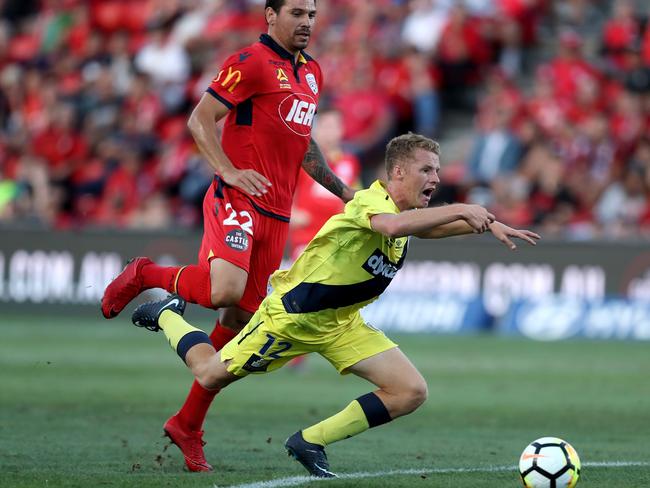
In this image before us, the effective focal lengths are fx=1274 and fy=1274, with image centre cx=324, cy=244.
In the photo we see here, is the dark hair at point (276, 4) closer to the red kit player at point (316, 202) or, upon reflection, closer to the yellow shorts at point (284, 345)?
the yellow shorts at point (284, 345)

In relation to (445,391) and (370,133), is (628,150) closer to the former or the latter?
(370,133)

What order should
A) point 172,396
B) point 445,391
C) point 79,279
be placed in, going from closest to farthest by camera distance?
1. point 172,396
2. point 445,391
3. point 79,279

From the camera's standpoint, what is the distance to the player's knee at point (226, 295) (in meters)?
7.38

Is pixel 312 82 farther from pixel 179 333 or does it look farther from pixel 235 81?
pixel 179 333

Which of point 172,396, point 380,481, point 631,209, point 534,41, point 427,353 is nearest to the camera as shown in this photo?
point 380,481

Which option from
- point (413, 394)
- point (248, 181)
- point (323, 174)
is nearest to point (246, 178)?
point (248, 181)

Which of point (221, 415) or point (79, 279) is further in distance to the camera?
point (79, 279)

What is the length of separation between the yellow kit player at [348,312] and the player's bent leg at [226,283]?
0.43m

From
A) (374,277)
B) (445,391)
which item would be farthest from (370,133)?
(374,277)

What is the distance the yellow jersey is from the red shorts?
0.70 m

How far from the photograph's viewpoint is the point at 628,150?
18.0m

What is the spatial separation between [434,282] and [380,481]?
446 inches

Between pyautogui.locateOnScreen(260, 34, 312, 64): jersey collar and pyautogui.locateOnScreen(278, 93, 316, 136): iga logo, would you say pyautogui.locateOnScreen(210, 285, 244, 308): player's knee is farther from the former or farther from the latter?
pyautogui.locateOnScreen(260, 34, 312, 64): jersey collar

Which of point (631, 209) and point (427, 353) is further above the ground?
point (631, 209)
